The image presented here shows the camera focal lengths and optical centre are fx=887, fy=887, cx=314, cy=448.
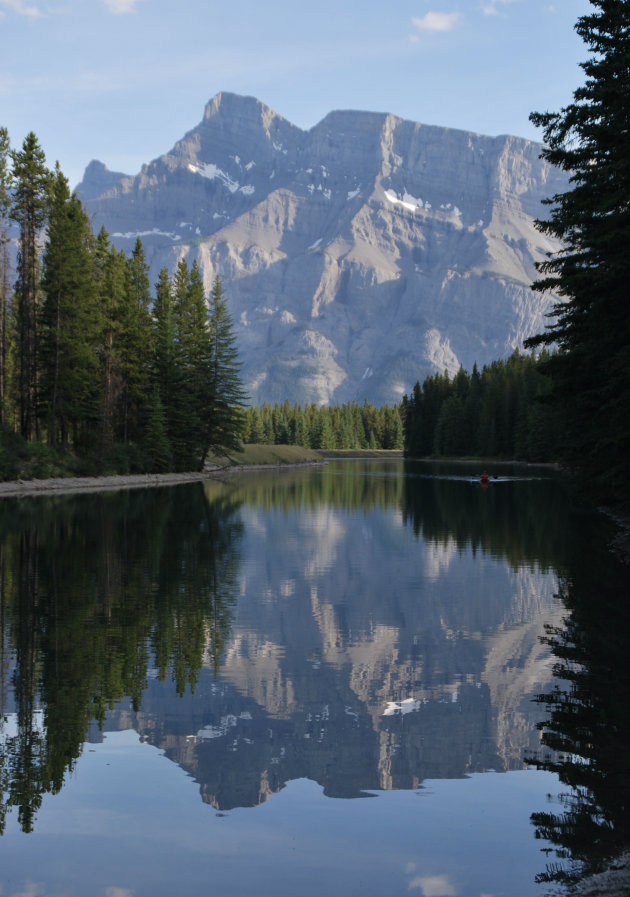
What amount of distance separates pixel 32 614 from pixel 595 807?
11.6 m

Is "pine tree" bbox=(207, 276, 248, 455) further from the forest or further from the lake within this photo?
the lake

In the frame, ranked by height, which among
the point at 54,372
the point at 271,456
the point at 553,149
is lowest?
the point at 271,456

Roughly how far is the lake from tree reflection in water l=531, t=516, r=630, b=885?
10 cm

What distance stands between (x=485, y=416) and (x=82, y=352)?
105m

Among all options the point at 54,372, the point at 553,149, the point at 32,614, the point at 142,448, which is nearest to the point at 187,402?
the point at 142,448

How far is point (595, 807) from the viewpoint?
27.1 feet

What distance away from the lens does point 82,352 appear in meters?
60.3

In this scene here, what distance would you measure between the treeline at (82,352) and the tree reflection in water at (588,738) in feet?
132

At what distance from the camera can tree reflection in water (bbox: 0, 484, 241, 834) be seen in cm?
999

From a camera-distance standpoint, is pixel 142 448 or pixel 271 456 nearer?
pixel 142 448

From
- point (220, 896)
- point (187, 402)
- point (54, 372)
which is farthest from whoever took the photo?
point (187, 402)

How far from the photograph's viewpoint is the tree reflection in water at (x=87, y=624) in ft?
32.8

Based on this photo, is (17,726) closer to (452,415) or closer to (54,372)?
(54,372)

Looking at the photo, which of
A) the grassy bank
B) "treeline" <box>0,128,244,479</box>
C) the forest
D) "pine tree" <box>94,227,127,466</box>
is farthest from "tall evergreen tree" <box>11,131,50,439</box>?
the forest
